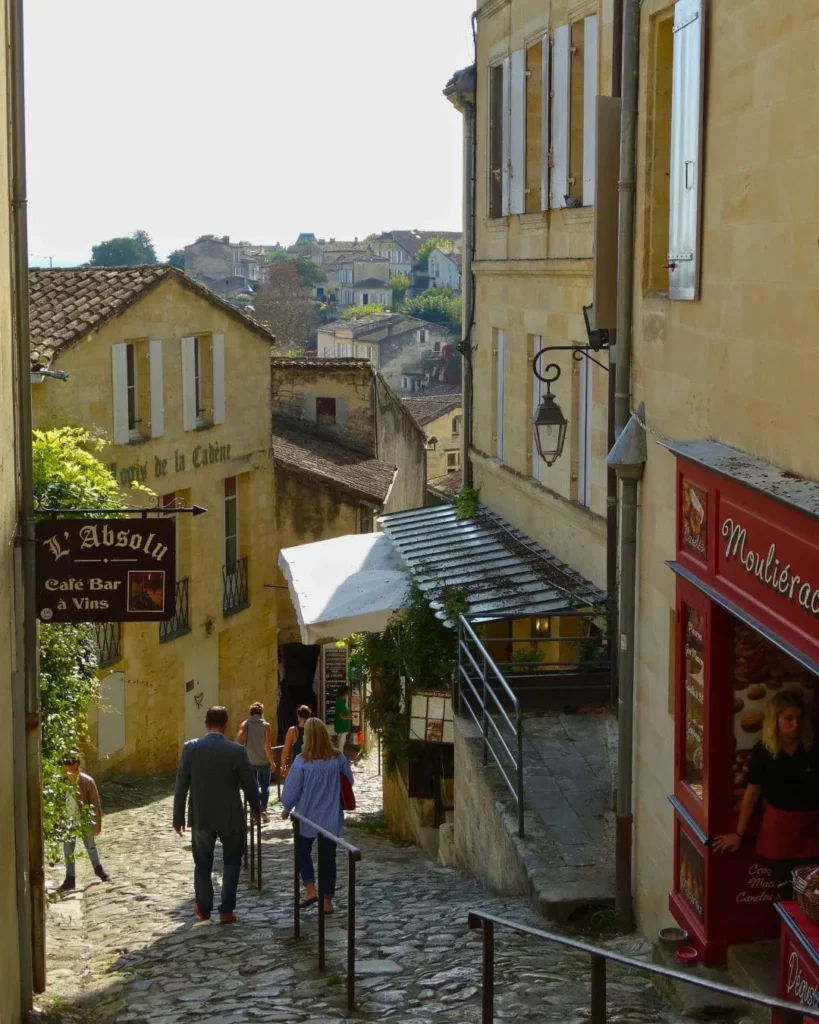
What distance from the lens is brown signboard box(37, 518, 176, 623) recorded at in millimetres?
9398

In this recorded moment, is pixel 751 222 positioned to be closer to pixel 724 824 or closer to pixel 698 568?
pixel 698 568

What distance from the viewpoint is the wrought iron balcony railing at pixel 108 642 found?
20344 mm

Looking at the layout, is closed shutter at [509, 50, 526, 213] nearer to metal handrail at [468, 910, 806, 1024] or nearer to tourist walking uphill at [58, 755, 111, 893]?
tourist walking uphill at [58, 755, 111, 893]

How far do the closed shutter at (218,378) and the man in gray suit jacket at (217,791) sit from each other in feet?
47.5

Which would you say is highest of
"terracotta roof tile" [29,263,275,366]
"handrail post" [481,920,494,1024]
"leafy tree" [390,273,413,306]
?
→ "leafy tree" [390,273,413,306]

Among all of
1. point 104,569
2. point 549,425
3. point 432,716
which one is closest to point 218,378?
point 432,716

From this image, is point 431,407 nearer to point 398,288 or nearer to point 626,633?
point 626,633

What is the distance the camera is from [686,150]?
309 inches

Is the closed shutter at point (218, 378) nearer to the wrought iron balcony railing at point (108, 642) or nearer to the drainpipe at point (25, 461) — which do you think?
the wrought iron balcony railing at point (108, 642)

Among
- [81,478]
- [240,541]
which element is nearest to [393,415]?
[240,541]

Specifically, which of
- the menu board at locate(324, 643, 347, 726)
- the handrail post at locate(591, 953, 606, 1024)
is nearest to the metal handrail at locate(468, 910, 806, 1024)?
the handrail post at locate(591, 953, 606, 1024)

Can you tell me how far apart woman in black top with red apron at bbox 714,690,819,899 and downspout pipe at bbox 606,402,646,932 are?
6.00 feet

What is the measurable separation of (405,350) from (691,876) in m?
87.6

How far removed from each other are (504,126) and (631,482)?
8628 millimetres
